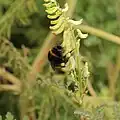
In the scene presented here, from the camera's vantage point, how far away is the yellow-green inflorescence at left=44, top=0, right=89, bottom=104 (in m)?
0.64

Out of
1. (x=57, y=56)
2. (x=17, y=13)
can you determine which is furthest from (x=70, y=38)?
(x=17, y=13)

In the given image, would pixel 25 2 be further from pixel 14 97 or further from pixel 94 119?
pixel 94 119

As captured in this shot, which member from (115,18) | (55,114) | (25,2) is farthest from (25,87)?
(115,18)

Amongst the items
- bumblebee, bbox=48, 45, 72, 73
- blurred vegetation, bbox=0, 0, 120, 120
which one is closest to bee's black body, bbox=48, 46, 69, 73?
bumblebee, bbox=48, 45, 72, 73

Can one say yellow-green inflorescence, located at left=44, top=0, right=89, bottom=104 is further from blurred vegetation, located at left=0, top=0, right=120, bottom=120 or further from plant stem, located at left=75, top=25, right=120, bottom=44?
plant stem, located at left=75, top=25, right=120, bottom=44

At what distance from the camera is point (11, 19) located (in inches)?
50.6

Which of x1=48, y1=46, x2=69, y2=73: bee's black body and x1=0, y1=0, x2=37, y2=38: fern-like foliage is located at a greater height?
x1=0, y1=0, x2=37, y2=38: fern-like foliage

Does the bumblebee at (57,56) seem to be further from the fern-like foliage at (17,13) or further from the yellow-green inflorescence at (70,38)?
the fern-like foliage at (17,13)

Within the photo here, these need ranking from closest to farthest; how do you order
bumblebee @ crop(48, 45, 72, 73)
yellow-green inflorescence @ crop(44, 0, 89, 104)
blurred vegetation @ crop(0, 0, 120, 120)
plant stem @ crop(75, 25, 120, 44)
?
1. yellow-green inflorescence @ crop(44, 0, 89, 104)
2. bumblebee @ crop(48, 45, 72, 73)
3. blurred vegetation @ crop(0, 0, 120, 120)
4. plant stem @ crop(75, 25, 120, 44)

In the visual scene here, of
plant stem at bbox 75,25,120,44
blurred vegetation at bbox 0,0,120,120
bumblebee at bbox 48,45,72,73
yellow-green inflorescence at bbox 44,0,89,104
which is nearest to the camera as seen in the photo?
yellow-green inflorescence at bbox 44,0,89,104

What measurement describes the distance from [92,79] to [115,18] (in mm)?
244

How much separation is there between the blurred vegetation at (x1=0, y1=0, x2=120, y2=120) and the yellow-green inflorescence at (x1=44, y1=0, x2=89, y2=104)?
1.20 feet

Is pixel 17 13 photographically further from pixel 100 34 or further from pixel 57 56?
pixel 57 56

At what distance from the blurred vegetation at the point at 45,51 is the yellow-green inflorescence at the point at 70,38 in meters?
0.37
